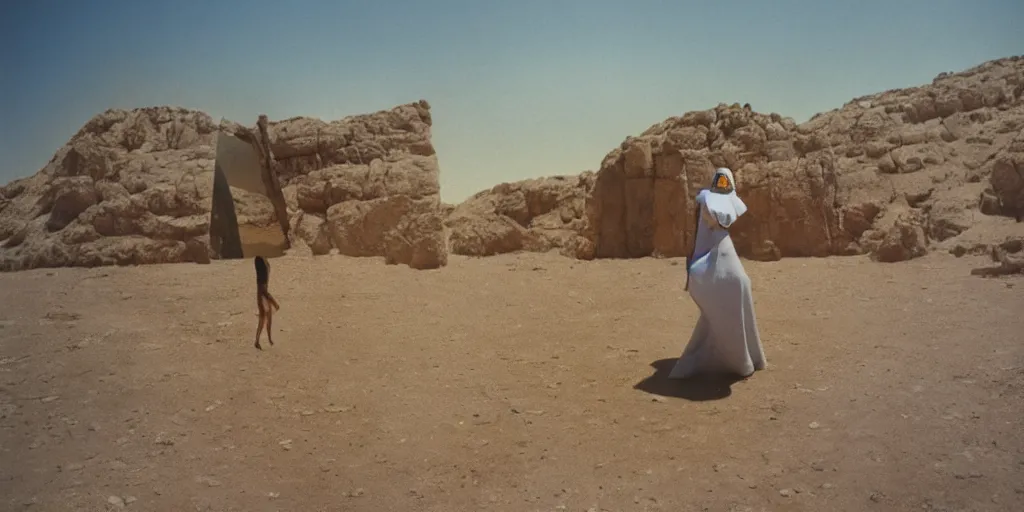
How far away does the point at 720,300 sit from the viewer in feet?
20.0

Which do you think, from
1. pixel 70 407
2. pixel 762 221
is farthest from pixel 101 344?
pixel 762 221

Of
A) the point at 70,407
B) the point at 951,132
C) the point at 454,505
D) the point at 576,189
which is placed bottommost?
the point at 454,505

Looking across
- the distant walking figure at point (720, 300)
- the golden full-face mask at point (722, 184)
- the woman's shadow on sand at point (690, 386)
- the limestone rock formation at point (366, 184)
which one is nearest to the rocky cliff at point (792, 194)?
the limestone rock formation at point (366, 184)

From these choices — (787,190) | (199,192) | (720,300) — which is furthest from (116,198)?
(787,190)

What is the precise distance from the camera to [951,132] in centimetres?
1758

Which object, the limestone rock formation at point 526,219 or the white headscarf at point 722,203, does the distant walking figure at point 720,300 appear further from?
the limestone rock formation at point 526,219

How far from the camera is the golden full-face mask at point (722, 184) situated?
644 cm

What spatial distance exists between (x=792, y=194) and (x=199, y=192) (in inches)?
390

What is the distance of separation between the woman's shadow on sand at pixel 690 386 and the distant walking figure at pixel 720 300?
3.2 inches

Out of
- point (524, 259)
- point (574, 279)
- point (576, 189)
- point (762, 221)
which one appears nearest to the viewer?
point (574, 279)

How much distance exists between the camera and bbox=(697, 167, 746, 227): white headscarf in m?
6.22

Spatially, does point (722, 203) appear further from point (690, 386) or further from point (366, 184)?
point (366, 184)

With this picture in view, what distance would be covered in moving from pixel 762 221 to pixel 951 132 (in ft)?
28.0

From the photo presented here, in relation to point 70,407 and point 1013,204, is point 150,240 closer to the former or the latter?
point 70,407
